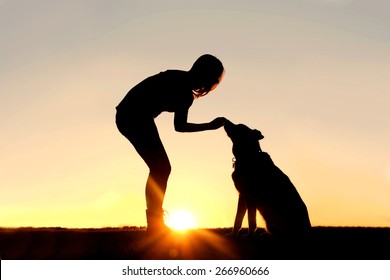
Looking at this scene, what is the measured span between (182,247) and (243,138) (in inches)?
96.7

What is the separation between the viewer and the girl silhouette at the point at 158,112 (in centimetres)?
752

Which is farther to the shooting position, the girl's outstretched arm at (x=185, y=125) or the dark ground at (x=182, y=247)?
the girl's outstretched arm at (x=185, y=125)

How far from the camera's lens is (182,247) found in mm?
6508

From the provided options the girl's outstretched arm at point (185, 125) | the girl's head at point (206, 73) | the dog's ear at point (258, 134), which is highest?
the girl's head at point (206, 73)

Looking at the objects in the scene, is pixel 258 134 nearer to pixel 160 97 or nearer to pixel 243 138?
pixel 243 138

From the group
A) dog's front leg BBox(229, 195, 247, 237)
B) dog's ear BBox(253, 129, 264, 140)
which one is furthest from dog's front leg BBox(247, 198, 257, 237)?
dog's ear BBox(253, 129, 264, 140)

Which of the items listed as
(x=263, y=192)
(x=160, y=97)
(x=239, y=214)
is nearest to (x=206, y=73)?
(x=160, y=97)

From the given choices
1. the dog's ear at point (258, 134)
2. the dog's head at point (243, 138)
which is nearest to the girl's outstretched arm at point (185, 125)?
the dog's head at point (243, 138)

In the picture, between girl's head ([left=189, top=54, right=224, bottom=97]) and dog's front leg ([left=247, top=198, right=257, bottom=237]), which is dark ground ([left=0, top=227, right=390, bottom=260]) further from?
girl's head ([left=189, top=54, right=224, bottom=97])

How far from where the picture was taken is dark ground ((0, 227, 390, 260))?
→ 621 centimetres

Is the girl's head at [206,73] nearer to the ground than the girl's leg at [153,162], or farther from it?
farther from it

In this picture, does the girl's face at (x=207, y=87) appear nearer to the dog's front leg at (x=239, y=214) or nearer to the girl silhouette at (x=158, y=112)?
the girl silhouette at (x=158, y=112)

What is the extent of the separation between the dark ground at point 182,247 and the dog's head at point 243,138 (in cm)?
134

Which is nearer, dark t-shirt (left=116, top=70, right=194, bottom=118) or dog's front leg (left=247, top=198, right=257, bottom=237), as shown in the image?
dark t-shirt (left=116, top=70, right=194, bottom=118)
